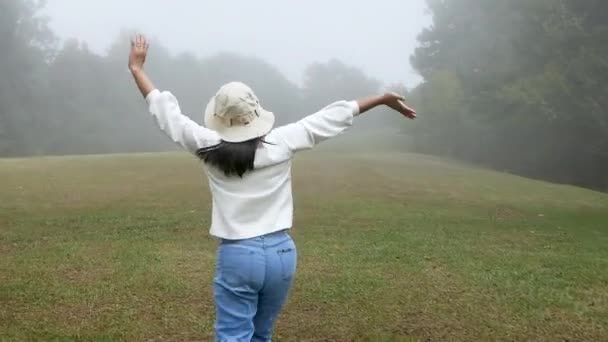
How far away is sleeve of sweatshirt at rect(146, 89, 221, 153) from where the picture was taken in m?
3.01

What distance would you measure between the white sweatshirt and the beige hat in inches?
2.2

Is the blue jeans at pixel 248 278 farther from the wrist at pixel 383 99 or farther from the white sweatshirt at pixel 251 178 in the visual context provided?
the wrist at pixel 383 99

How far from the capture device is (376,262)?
8.15 metres

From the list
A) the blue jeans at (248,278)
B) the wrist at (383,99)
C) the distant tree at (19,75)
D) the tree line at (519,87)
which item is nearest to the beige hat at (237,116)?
the blue jeans at (248,278)

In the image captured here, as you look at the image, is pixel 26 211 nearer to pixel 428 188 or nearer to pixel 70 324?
pixel 70 324

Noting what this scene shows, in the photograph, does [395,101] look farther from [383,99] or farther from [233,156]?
[233,156]

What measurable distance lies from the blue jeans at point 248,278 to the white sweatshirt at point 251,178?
0.21ft

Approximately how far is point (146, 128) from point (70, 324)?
54006 millimetres

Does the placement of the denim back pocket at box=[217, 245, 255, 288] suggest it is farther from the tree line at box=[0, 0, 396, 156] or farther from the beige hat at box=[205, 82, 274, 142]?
the tree line at box=[0, 0, 396, 156]

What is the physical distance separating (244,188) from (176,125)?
1.49ft

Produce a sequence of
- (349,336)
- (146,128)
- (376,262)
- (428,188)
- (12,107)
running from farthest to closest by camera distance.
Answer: (146,128) < (12,107) < (428,188) < (376,262) < (349,336)

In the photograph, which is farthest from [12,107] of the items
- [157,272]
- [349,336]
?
[349,336]

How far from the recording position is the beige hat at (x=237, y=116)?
2988 mm

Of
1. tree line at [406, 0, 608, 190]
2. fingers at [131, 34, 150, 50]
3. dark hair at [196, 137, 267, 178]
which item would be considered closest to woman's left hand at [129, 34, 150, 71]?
fingers at [131, 34, 150, 50]
